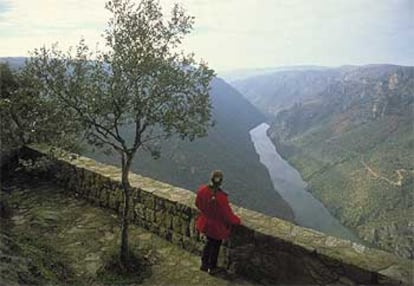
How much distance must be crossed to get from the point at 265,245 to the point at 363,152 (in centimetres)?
12117

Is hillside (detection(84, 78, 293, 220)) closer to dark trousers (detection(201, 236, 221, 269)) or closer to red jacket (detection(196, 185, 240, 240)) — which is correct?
dark trousers (detection(201, 236, 221, 269))

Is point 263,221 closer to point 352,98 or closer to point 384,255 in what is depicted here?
point 384,255

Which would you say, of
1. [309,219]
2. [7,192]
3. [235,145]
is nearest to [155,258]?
[7,192]

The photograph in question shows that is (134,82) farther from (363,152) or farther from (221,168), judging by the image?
(363,152)

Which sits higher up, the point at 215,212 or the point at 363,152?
the point at 215,212

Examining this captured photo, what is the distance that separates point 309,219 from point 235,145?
159 feet

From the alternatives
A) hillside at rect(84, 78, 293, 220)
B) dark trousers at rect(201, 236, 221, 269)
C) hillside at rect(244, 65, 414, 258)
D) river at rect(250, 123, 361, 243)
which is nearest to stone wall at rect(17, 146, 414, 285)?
dark trousers at rect(201, 236, 221, 269)

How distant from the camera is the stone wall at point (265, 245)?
556cm

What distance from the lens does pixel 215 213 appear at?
652cm

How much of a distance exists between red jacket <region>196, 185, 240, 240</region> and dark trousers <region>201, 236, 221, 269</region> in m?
0.13

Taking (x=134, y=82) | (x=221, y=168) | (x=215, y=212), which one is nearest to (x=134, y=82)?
(x=134, y=82)

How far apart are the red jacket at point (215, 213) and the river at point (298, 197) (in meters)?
69.8

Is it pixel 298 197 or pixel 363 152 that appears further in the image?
pixel 363 152

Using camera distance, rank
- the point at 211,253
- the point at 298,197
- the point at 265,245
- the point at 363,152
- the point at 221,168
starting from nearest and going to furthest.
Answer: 1. the point at 265,245
2. the point at 211,253
3. the point at 298,197
4. the point at 221,168
5. the point at 363,152
